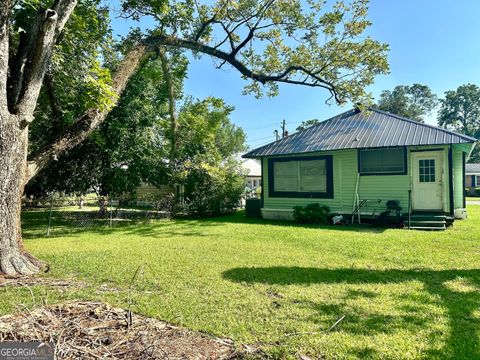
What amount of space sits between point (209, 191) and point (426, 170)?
29.1 ft

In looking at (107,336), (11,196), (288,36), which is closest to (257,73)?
(288,36)

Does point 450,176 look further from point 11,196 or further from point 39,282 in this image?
point 11,196

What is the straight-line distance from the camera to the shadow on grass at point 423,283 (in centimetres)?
299

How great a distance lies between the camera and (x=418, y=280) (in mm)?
4926

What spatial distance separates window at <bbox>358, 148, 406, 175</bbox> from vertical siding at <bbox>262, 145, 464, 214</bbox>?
158mm

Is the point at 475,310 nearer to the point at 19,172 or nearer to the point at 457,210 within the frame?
the point at 19,172

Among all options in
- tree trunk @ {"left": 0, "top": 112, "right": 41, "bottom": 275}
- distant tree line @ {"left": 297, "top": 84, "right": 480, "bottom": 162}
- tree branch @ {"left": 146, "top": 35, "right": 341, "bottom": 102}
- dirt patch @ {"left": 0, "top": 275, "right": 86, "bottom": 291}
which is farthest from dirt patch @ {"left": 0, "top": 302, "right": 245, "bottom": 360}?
distant tree line @ {"left": 297, "top": 84, "right": 480, "bottom": 162}

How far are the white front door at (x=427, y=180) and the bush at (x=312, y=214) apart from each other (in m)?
2.97

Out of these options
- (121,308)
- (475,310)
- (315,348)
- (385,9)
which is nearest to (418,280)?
(475,310)

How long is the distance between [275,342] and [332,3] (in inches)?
440

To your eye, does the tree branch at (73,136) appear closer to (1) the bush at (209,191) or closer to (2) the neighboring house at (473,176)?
(1) the bush at (209,191)

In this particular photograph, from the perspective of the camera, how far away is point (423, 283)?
4777mm

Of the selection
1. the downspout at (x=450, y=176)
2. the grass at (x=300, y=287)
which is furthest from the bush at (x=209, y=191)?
the downspout at (x=450, y=176)

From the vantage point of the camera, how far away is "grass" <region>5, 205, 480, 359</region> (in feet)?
10.0
